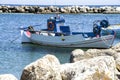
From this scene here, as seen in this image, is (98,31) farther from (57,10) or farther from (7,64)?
(57,10)

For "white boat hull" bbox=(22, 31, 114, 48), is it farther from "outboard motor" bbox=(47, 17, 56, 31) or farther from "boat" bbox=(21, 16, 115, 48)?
"outboard motor" bbox=(47, 17, 56, 31)

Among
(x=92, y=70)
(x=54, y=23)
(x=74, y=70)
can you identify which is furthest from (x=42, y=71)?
(x=54, y=23)

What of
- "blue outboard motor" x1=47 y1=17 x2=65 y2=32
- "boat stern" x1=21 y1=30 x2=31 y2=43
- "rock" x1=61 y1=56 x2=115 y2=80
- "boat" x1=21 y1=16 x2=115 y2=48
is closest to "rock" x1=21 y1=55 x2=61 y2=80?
"rock" x1=61 y1=56 x2=115 y2=80

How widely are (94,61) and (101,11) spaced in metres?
91.1

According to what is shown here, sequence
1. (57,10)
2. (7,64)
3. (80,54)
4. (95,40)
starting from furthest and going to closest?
(57,10)
(95,40)
(7,64)
(80,54)

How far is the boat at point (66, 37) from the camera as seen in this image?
2892 centimetres

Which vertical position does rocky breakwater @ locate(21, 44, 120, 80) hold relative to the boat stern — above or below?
above

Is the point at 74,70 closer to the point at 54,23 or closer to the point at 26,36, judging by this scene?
the point at 54,23

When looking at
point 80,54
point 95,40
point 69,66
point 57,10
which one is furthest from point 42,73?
point 57,10

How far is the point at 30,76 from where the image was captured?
331 inches

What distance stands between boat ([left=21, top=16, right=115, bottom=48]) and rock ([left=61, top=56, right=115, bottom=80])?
20170 mm

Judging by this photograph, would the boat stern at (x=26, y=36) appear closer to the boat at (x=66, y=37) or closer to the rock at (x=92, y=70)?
the boat at (x=66, y=37)

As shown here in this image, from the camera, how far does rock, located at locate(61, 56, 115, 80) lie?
7.34m

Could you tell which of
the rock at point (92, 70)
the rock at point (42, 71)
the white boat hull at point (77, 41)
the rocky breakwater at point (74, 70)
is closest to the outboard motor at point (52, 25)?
the white boat hull at point (77, 41)
